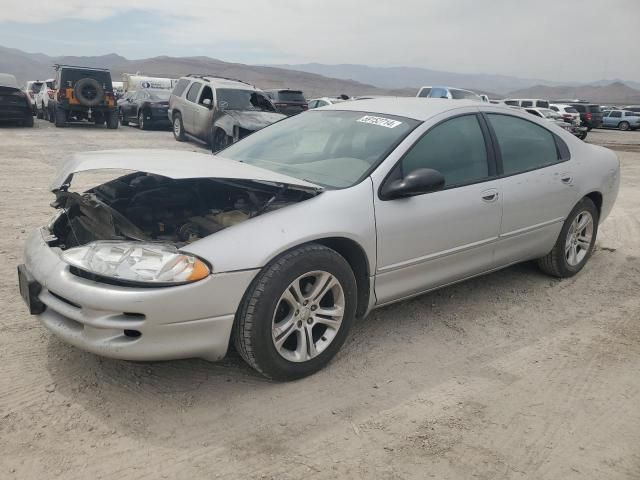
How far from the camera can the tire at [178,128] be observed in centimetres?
1515

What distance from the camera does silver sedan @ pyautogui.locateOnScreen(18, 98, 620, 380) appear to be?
2.65 metres

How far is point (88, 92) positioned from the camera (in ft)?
57.0

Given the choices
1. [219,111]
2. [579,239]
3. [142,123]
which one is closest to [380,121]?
[579,239]

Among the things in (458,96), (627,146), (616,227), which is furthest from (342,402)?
(627,146)

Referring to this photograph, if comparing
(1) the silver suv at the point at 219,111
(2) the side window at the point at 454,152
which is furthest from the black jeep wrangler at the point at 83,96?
(2) the side window at the point at 454,152

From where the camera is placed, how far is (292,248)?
115 inches

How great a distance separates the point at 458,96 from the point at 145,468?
2013cm

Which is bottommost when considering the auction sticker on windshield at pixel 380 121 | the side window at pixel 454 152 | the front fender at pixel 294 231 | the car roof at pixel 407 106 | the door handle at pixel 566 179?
the front fender at pixel 294 231

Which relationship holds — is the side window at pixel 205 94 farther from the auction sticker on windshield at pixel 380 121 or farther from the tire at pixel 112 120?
the auction sticker on windshield at pixel 380 121

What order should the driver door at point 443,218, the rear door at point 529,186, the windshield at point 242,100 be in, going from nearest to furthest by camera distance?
the driver door at point 443,218 → the rear door at point 529,186 → the windshield at point 242,100

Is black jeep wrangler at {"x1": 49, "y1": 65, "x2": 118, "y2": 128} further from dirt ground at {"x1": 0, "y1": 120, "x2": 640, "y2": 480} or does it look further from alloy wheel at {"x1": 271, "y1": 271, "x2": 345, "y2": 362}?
alloy wheel at {"x1": 271, "y1": 271, "x2": 345, "y2": 362}

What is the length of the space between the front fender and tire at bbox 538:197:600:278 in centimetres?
221

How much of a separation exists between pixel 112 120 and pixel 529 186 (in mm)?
16490

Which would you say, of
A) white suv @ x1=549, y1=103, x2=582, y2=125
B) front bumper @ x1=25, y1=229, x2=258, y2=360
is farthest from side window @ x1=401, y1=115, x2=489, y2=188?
white suv @ x1=549, y1=103, x2=582, y2=125
